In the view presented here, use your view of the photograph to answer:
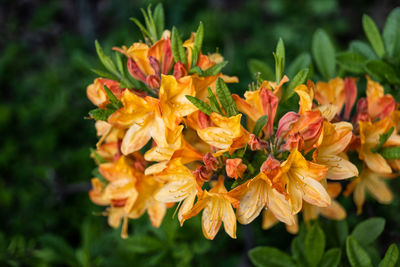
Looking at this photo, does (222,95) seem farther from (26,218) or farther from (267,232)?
(26,218)

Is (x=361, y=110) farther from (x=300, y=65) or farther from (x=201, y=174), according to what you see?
(x=201, y=174)

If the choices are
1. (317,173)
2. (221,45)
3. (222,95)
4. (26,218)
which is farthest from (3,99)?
(317,173)

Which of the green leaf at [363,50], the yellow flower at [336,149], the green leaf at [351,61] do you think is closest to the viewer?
the yellow flower at [336,149]

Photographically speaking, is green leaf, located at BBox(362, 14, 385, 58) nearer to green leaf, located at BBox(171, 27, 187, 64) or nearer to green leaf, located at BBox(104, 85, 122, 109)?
green leaf, located at BBox(171, 27, 187, 64)

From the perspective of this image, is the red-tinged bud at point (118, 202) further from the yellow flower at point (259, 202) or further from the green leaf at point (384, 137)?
the green leaf at point (384, 137)

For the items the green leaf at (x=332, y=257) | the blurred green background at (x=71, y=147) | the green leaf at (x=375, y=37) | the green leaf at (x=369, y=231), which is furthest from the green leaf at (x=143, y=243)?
the green leaf at (x=375, y=37)

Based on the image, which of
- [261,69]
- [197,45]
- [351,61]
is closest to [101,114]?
[197,45]

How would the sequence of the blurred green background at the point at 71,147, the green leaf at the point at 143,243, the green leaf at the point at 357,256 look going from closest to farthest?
1. the green leaf at the point at 357,256
2. the green leaf at the point at 143,243
3. the blurred green background at the point at 71,147
